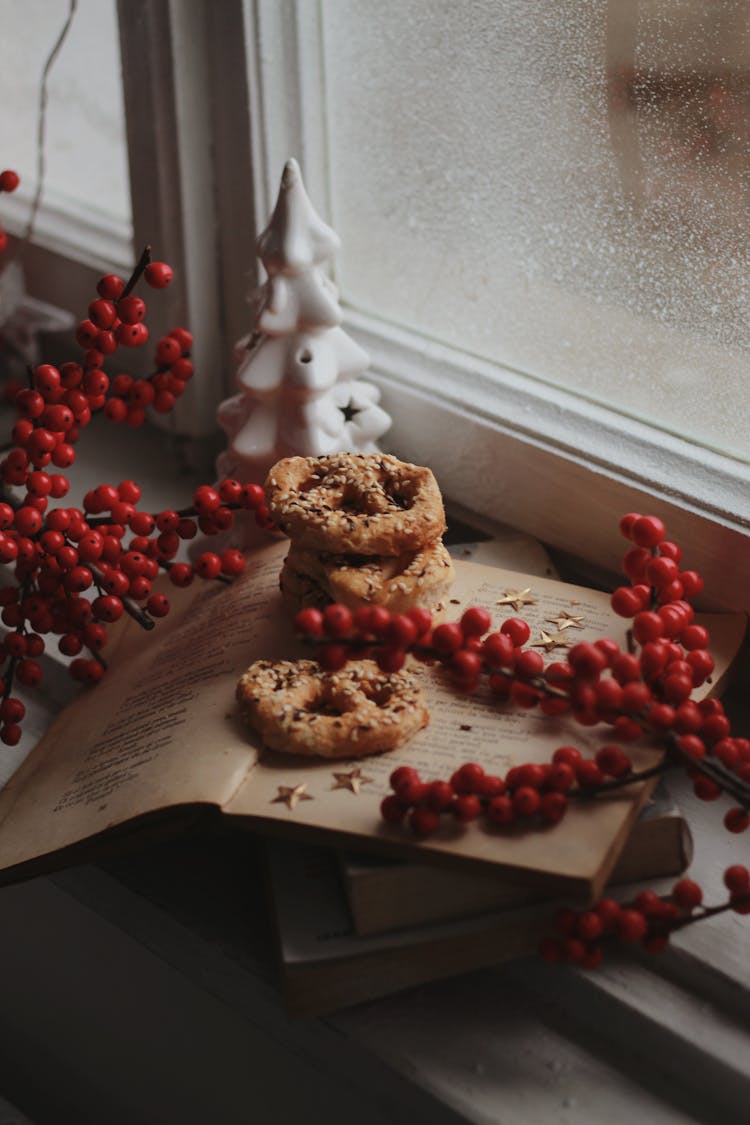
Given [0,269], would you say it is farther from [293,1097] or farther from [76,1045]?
[293,1097]

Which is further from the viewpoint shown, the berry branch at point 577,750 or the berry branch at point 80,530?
the berry branch at point 80,530

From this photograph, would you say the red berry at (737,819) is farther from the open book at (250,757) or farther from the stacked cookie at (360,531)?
the stacked cookie at (360,531)

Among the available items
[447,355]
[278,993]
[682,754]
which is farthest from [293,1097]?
[447,355]

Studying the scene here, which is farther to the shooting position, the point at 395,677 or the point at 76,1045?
the point at 76,1045

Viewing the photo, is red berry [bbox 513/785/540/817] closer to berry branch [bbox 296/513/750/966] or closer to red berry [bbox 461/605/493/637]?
berry branch [bbox 296/513/750/966]

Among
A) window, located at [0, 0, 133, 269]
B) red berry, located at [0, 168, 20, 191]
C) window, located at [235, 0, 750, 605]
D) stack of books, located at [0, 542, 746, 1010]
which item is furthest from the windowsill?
window, located at [0, 0, 133, 269]

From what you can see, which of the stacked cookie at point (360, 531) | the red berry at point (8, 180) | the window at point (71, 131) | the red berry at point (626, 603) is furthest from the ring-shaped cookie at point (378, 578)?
the window at point (71, 131)
